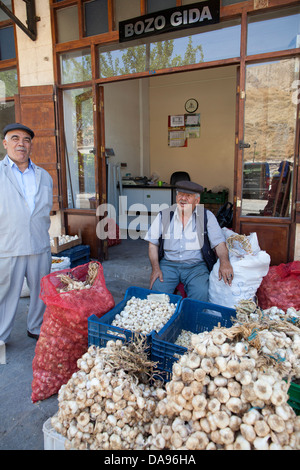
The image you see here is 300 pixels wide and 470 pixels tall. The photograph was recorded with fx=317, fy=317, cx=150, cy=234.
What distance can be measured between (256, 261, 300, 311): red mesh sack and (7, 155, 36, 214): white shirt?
2149 millimetres

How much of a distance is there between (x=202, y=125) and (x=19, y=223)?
789 centimetres

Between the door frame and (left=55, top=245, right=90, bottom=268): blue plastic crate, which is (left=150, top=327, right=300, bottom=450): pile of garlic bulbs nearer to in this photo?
the door frame

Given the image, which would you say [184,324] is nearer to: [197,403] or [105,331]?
[105,331]

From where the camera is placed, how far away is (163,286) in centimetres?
289

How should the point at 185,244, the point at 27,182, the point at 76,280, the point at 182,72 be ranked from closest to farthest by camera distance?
the point at 76,280, the point at 27,182, the point at 185,244, the point at 182,72

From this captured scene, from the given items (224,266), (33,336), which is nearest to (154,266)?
(224,266)

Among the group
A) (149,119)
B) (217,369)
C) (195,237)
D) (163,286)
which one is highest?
(149,119)

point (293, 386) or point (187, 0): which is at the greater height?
point (187, 0)

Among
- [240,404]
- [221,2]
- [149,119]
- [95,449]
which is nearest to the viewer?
[240,404]

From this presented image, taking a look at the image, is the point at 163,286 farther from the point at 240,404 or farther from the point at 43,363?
the point at 240,404

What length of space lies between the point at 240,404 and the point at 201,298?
162cm

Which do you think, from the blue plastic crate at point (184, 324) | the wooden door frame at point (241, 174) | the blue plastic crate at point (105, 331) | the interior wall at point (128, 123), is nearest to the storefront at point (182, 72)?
the wooden door frame at point (241, 174)

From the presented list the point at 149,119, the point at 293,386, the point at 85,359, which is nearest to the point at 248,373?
the point at 293,386

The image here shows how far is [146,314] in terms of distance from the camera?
2.15 meters
